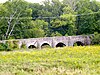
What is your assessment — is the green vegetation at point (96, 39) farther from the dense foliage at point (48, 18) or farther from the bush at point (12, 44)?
the bush at point (12, 44)

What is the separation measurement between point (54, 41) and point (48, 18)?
1510 cm

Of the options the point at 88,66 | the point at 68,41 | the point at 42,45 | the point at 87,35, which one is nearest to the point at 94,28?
the point at 87,35

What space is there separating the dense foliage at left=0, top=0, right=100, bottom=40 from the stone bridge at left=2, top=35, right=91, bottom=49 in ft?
11.8

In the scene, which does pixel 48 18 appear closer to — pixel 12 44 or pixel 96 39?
pixel 96 39

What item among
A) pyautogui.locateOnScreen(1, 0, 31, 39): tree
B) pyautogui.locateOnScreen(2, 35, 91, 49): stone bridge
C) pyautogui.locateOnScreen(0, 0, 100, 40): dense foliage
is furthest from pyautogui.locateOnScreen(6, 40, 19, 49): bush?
pyautogui.locateOnScreen(1, 0, 31, 39): tree

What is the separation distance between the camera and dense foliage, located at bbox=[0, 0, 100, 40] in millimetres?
50500

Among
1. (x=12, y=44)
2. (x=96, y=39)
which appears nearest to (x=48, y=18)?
(x=96, y=39)

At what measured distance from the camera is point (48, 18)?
63344 mm

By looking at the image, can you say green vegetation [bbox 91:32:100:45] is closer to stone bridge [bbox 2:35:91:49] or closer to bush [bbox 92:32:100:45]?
bush [bbox 92:32:100:45]

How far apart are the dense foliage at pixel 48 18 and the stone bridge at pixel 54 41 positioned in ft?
11.8

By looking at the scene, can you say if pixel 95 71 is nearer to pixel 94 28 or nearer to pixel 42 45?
pixel 42 45

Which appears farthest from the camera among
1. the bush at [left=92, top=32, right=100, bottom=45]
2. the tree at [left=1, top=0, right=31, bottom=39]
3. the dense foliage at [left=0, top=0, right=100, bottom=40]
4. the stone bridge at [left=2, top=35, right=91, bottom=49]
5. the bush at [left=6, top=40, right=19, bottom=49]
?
the bush at [left=92, top=32, right=100, bottom=45]

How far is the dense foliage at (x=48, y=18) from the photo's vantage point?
50.5 metres

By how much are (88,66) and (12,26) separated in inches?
1204
